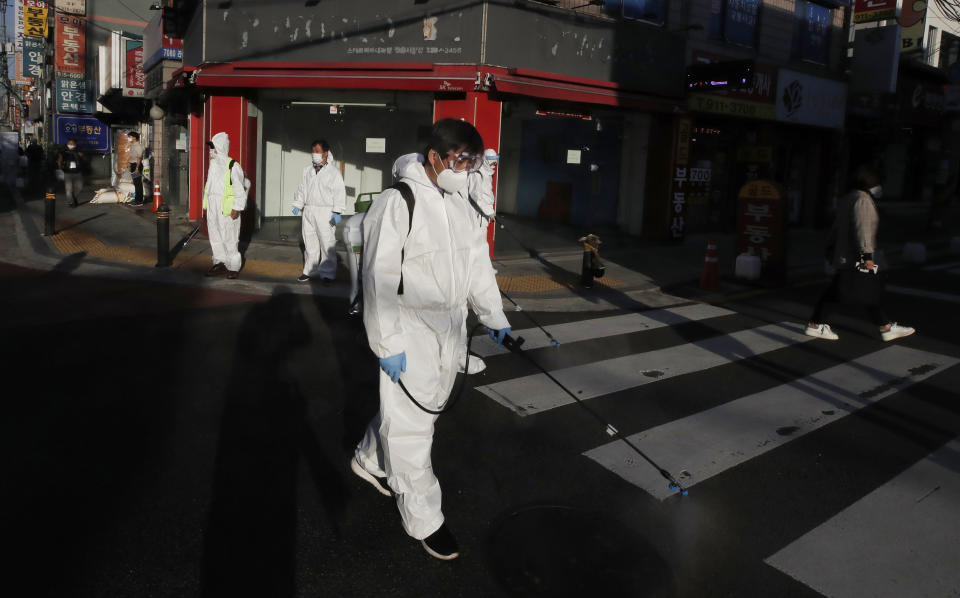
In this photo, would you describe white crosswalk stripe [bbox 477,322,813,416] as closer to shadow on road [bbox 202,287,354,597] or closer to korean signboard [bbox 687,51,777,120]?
shadow on road [bbox 202,287,354,597]

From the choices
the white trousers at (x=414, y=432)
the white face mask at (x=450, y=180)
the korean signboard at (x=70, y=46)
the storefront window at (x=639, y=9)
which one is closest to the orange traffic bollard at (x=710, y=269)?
the storefront window at (x=639, y=9)

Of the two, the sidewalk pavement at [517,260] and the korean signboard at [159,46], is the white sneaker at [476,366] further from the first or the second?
the korean signboard at [159,46]

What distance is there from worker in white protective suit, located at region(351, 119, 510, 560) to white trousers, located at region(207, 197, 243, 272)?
7.16 meters

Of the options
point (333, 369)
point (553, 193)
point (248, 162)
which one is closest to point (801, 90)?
point (553, 193)

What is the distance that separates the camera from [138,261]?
1123 cm

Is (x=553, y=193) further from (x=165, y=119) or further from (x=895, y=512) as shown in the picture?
(x=895, y=512)

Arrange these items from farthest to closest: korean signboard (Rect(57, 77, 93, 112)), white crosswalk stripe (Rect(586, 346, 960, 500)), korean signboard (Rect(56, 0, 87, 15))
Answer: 1. korean signboard (Rect(56, 0, 87, 15))
2. korean signboard (Rect(57, 77, 93, 112))
3. white crosswalk stripe (Rect(586, 346, 960, 500))

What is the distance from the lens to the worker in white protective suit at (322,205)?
10039mm

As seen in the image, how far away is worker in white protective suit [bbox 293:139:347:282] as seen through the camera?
10039 millimetres

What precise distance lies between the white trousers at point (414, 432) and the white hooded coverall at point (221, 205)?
286 inches

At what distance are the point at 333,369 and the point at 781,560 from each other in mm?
3921

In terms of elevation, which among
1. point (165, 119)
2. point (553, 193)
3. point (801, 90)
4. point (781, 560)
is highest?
point (801, 90)

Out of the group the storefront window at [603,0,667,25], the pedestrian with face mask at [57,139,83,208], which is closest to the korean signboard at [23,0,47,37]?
the pedestrian with face mask at [57,139,83,208]

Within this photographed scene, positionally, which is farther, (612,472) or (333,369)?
(333,369)
